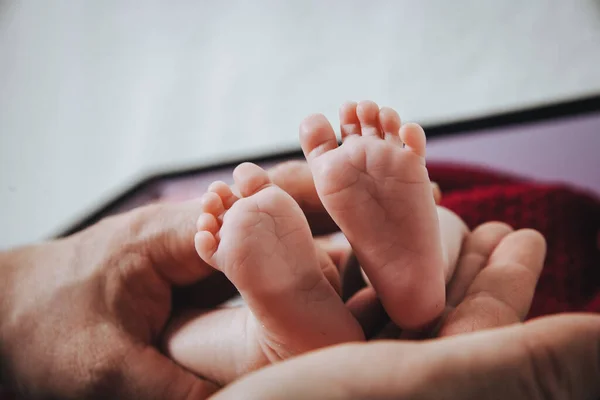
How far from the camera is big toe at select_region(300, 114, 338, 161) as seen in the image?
0.42 meters

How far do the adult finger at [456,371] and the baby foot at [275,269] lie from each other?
124mm

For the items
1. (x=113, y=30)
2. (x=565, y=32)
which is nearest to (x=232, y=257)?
(x=565, y=32)

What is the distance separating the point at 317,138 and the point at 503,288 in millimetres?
189

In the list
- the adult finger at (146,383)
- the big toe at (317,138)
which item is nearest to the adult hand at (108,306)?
the adult finger at (146,383)

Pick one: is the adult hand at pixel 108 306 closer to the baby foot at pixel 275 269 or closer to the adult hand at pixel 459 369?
the baby foot at pixel 275 269

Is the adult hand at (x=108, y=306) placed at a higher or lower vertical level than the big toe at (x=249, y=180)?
lower

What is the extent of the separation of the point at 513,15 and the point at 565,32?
105mm

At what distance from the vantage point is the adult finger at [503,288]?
0.39 metres

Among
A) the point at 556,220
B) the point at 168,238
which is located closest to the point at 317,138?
the point at 168,238

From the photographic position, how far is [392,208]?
40cm

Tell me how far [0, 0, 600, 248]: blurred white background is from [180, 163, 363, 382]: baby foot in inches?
11.7

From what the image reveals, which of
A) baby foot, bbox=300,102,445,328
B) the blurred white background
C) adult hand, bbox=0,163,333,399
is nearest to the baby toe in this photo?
baby foot, bbox=300,102,445,328

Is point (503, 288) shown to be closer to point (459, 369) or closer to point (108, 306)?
point (459, 369)

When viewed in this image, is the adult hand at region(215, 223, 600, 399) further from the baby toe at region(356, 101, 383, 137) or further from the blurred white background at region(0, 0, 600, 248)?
the blurred white background at region(0, 0, 600, 248)
